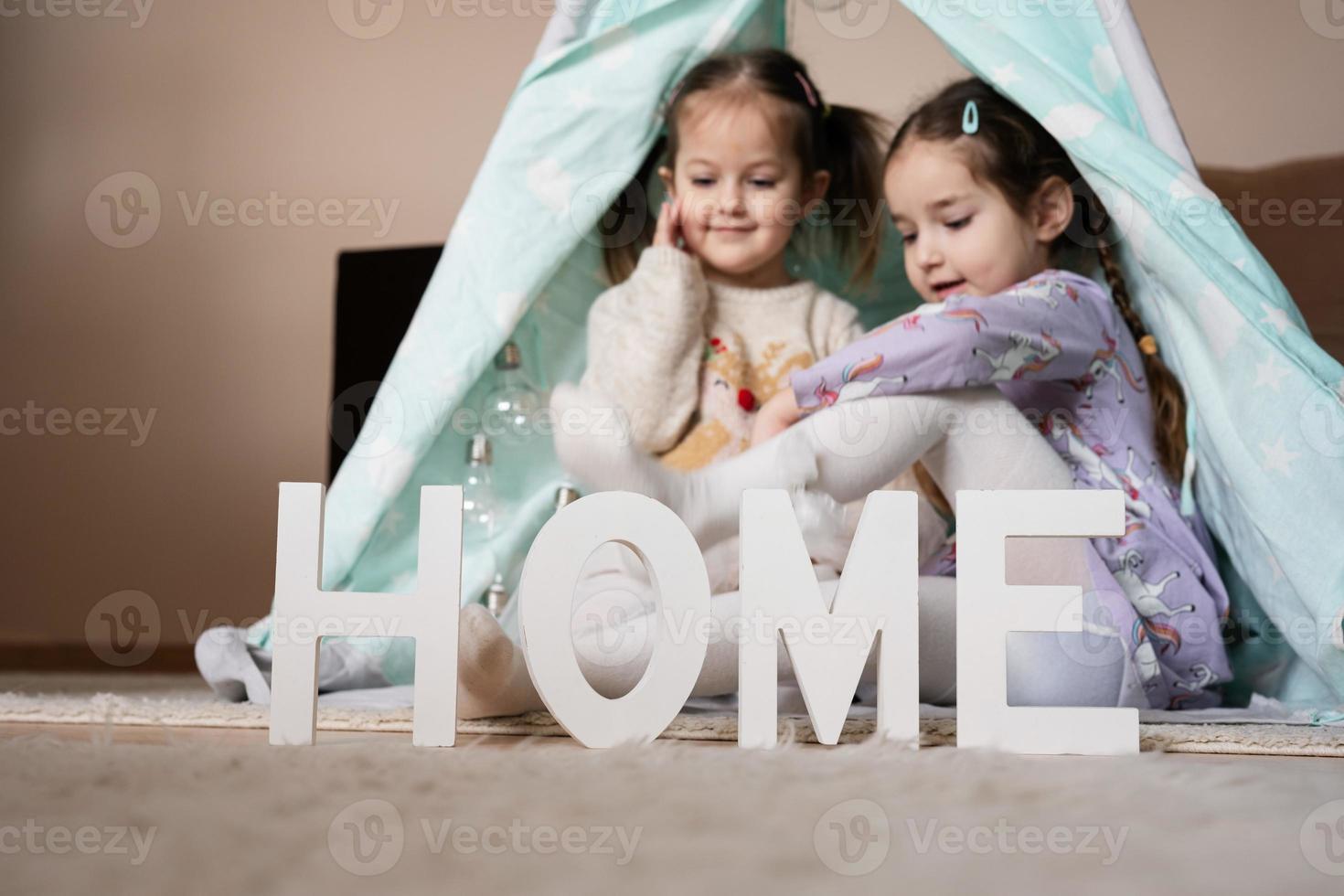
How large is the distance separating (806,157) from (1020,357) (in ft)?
1.53

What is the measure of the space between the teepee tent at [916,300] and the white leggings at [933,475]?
0.19 m

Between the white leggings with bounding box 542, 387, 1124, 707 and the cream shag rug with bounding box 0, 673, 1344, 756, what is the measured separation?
2.1 inches

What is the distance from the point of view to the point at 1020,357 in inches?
39.9

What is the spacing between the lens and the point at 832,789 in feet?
1.86

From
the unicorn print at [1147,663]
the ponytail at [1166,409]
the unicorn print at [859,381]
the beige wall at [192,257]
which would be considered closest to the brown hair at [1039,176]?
the ponytail at [1166,409]

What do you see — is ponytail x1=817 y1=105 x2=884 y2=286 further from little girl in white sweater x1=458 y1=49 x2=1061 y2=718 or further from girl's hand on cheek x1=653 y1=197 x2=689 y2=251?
girl's hand on cheek x1=653 y1=197 x2=689 y2=251

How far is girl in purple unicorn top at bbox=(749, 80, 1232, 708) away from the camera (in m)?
0.97

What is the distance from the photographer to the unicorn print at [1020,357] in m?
0.99

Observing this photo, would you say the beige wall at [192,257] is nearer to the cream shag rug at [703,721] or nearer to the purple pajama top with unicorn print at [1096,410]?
the cream shag rug at [703,721]

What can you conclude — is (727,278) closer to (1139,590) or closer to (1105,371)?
(1105,371)

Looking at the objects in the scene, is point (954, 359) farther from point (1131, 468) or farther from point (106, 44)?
point (106, 44)

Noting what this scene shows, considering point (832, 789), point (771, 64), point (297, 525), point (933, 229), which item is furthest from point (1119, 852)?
point (771, 64)

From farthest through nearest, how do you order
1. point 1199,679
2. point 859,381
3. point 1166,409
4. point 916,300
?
point 916,300 < point 1166,409 < point 1199,679 < point 859,381

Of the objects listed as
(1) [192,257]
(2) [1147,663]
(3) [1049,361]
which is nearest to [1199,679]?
(2) [1147,663]
